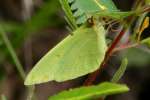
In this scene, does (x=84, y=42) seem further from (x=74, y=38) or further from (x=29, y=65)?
(x=29, y=65)

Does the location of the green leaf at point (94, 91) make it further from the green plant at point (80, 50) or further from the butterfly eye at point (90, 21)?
A: the butterfly eye at point (90, 21)

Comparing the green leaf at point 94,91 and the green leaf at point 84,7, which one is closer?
the green leaf at point 94,91

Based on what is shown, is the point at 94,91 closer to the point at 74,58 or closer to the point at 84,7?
the point at 74,58

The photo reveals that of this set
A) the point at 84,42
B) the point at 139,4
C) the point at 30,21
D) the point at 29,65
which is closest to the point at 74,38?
the point at 84,42

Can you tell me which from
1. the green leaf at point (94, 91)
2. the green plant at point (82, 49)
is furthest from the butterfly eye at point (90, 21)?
the green leaf at point (94, 91)

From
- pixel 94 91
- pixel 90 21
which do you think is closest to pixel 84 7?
pixel 90 21

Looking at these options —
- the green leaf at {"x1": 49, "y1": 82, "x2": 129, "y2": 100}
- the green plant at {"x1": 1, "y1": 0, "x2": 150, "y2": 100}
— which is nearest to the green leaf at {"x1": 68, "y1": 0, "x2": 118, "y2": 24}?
the green plant at {"x1": 1, "y1": 0, "x2": 150, "y2": 100}

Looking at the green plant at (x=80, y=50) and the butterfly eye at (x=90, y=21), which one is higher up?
the butterfly eye at (x=90, y=21)
